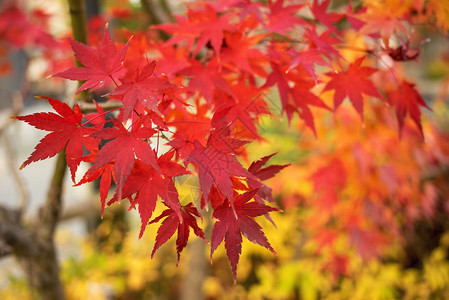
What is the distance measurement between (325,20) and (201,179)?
613 millimetres

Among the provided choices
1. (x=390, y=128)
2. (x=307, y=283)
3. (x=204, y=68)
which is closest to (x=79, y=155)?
(x=204, y=68)

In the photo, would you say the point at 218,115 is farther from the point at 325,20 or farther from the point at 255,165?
the point at 325,20

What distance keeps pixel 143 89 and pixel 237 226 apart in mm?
254

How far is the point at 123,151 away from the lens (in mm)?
550

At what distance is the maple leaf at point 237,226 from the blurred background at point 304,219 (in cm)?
108

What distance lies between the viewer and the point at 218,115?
668mm

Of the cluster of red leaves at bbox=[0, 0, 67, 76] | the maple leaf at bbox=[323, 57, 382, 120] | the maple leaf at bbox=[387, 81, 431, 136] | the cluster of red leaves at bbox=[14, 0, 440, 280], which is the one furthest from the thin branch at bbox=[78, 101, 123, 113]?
the cluster of red leaves at bbox=[0, 0, 67, 76]

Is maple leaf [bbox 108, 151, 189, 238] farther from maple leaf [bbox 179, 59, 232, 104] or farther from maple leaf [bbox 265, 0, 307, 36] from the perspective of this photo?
maple leaf [bbox 265, 0, 307, 36]

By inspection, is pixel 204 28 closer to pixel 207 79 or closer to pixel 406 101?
pixel 207 79

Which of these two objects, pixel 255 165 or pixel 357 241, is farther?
pixel 357 241

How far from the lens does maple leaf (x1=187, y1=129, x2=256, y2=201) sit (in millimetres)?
549

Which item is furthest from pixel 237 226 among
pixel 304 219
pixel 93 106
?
pixel 304 219

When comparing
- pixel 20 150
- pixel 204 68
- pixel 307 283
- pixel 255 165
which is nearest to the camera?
pixel 255 165

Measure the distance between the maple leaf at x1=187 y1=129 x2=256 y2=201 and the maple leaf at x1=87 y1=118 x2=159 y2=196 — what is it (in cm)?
6
